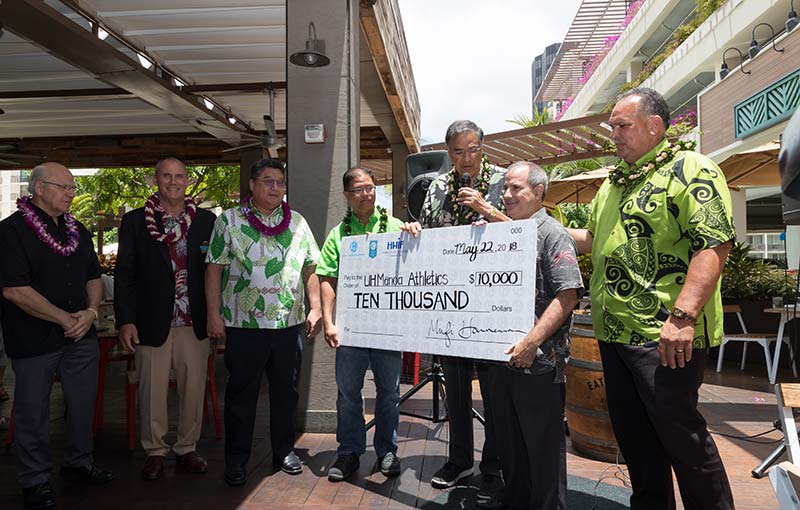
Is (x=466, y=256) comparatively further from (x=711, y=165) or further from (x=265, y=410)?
(x=265, y=410)

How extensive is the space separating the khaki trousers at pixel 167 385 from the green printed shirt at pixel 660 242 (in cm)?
241

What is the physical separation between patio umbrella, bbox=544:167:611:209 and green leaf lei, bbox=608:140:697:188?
22.1ft

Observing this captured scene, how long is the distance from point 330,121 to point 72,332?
2.27 metres

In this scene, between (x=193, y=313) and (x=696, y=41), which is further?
(x=696, y=41)

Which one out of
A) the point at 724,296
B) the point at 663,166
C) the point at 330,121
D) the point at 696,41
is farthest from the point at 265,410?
the point at 696,41

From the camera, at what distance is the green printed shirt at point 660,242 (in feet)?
6.97

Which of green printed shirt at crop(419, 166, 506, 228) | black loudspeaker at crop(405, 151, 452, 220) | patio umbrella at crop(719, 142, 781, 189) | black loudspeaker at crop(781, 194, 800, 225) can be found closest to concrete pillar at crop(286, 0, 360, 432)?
black loudspeaker at crop(405, 151, 452, 220)

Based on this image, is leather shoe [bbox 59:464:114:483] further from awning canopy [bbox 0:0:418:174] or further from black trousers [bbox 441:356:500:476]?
awning canopy [bbox 0:0:418:174]

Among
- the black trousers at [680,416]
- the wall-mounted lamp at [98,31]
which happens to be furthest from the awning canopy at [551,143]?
the black trousers at [680,416]

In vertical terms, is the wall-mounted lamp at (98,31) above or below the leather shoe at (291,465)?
above

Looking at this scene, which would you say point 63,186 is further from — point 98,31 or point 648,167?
point 98,31

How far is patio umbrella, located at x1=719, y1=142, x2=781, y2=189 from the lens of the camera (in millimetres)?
7289

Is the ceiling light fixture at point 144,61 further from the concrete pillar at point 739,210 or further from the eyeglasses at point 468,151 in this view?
the concrete pillar at point 739,210

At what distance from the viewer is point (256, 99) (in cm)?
898
